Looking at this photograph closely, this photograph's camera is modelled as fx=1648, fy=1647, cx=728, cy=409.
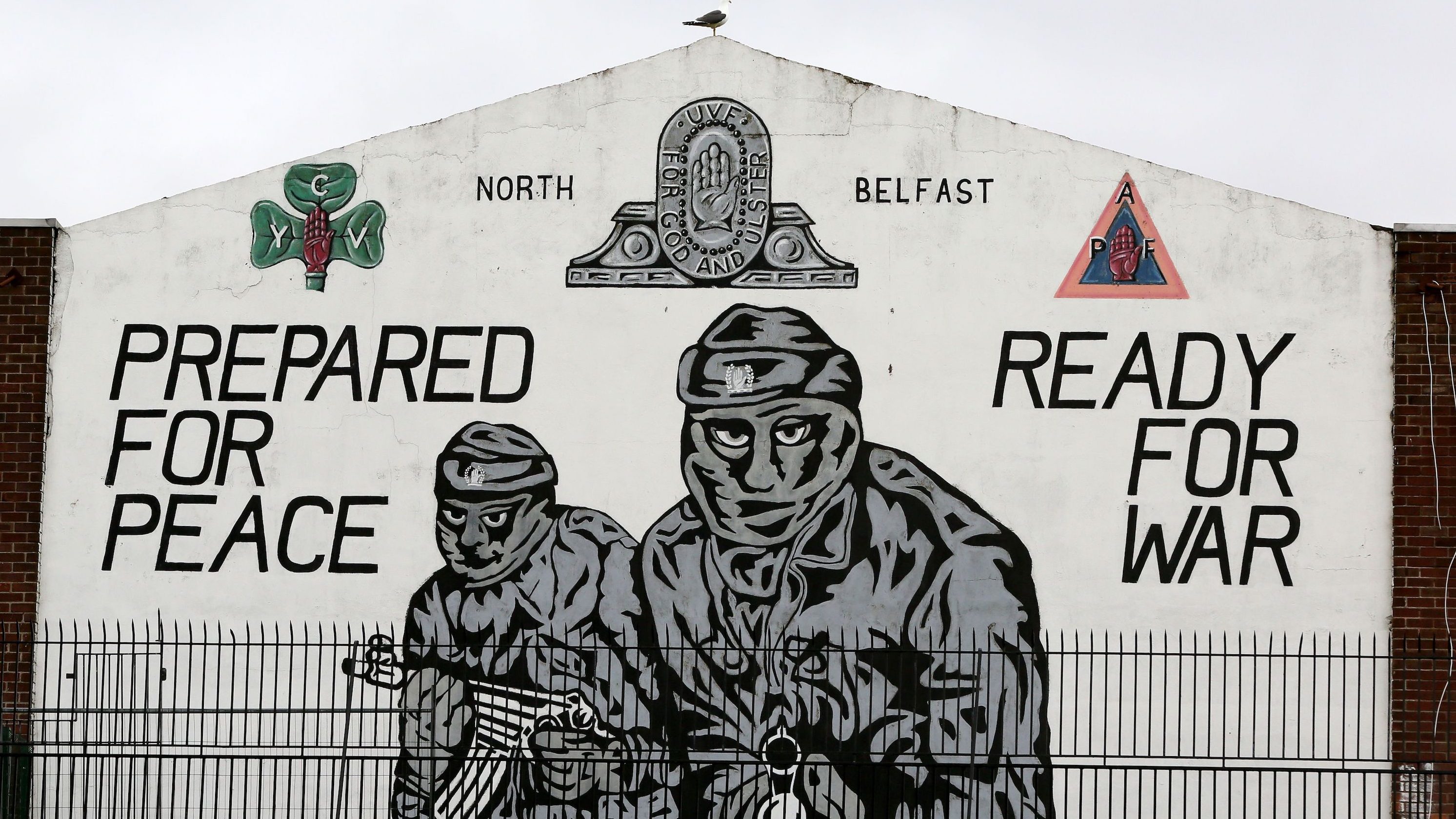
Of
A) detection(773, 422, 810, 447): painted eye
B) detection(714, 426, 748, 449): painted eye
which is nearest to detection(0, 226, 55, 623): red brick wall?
detection(714, 426, 748, 449): painted eye

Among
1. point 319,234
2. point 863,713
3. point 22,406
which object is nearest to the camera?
point 863,713

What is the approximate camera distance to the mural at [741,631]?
43.7 ft

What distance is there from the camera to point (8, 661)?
44.8ft

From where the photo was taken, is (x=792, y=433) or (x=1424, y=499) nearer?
(x=1424, y=499)

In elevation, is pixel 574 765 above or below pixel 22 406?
below

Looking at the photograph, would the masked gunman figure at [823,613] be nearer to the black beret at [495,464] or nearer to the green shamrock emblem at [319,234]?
the black beret at [495,464]

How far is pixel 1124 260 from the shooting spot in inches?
541

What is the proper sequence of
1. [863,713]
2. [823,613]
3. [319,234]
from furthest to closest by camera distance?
[319,234], [823,613], [863,713]

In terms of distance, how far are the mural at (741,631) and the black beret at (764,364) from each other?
0.7 inches

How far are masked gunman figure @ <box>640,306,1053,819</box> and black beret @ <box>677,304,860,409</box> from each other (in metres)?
0.01

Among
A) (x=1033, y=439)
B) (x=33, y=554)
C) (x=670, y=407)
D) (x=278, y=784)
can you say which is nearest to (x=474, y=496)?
(x=670, y=407)

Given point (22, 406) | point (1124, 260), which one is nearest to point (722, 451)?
point (1124, 260)

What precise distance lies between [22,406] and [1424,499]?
1164 centimetres

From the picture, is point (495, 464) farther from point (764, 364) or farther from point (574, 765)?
point (574, 765)
